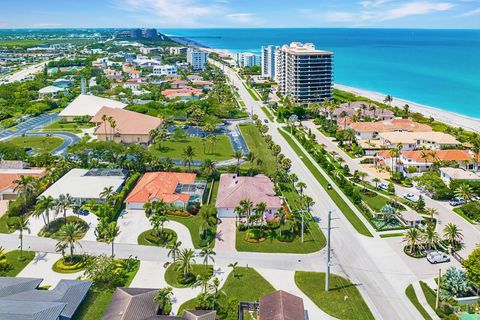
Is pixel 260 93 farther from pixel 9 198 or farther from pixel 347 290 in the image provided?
pixel 347 290

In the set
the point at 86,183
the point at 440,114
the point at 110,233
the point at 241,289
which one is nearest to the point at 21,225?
the point at 110,233

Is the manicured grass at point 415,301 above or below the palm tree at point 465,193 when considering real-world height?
below

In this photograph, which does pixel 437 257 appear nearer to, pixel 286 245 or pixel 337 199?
pixel 286 245

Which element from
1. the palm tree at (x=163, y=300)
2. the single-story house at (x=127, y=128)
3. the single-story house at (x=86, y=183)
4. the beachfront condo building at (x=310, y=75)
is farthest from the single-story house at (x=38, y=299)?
the beachfront condo building at (x=310, y=75)

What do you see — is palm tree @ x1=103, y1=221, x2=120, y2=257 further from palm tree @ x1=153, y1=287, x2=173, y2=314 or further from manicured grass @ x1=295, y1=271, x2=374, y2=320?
manicured grass @ x1=295, y1=271, x2=374, y2=320

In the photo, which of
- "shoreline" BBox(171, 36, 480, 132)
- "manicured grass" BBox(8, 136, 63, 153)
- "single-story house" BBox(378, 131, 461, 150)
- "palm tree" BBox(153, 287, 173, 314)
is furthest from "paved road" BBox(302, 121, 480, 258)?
"manicured grass" BBox(8, 136, 63, 153)

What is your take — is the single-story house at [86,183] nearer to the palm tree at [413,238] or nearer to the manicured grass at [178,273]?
the manicured grass at [178,273]
